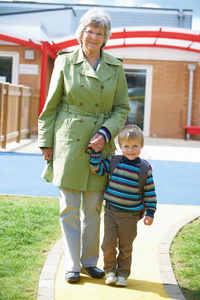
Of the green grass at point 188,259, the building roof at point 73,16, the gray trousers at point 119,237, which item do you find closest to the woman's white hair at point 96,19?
the gray trousers at point 119,237

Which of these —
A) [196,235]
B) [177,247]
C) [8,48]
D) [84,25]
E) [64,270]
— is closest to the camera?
[84,25]

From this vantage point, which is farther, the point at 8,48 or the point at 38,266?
the point at 8,48

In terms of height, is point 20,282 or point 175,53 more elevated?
point 175,53

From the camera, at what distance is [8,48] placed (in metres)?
18.2

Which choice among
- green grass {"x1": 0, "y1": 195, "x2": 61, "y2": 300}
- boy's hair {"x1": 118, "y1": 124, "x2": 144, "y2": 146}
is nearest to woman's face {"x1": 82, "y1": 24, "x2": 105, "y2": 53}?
boy's hair {"x1": 118, "y1": 124, "x2": 144, "y2": 146}

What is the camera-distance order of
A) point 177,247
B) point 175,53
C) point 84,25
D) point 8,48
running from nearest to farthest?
1. point 84,25
2. point 177,247
3. point 8,48
4. point 175,53

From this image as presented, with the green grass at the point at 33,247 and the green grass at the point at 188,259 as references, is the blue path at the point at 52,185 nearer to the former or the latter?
the green grass at the point at 33,247

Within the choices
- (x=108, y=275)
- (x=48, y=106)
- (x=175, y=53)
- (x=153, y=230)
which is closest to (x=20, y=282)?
(x=108, y=275)

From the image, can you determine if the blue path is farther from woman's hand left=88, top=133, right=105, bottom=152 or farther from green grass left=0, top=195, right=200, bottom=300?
woman's hand left=88, top=133, right=105, bottom=152

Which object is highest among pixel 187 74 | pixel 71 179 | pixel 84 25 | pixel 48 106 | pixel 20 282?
pixel 187 74

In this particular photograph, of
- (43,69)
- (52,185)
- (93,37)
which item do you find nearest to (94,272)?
(93,37)

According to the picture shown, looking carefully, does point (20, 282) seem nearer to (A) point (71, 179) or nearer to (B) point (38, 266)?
(B) point (38, 266)

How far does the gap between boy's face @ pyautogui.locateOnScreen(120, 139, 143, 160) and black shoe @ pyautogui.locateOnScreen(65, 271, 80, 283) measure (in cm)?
100

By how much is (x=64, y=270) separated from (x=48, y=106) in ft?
4.56
